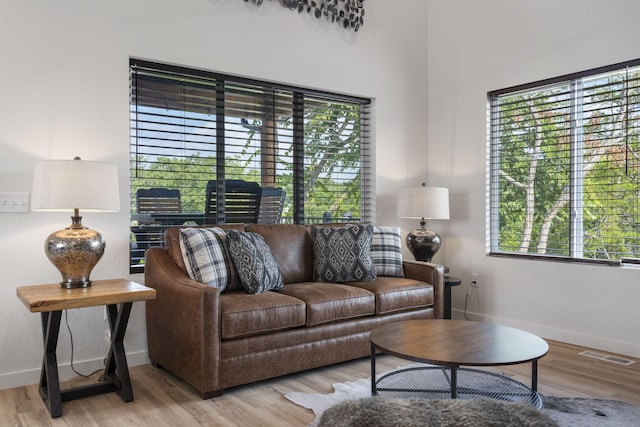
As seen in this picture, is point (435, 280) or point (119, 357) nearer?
point (119, 357)

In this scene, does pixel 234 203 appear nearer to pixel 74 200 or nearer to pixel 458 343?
pixel 74 200

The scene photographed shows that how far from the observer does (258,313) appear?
279cm

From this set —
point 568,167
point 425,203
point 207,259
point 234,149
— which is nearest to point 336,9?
point 234,149

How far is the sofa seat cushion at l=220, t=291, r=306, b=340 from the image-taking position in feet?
8.84

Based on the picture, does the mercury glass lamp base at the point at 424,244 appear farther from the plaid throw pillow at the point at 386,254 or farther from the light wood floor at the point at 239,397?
the light wood floor at the point at 239,397

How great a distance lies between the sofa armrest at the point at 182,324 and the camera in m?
2.62

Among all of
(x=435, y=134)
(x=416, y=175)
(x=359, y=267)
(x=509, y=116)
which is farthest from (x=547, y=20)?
(x=359, y=267)

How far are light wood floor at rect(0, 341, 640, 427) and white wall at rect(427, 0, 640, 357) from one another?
505 mm

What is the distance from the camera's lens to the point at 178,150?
361cm

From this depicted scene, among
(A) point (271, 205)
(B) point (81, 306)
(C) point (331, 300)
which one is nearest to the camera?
(B) point (81, 306)

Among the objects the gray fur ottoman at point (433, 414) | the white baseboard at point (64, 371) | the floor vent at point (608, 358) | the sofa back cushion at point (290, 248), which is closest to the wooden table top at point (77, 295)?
the white baseboard at point (64, 371)

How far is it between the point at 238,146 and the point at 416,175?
6.15ft

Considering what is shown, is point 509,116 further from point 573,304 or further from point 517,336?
point 517,336

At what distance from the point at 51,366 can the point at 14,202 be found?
0.97 meters
